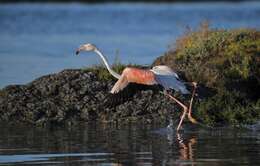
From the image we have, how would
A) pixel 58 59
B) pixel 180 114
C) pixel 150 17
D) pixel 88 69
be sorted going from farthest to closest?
1. pixel 150 17
2. pixel 58 59
3. pixel 88 69
4. pixel 180 114

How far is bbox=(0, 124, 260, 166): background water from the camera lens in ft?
45.8

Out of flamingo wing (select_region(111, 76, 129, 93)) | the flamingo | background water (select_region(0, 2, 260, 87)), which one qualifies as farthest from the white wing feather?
background water (select_region(0, 2, 260, 87))

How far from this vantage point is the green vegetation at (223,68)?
18.0 metres

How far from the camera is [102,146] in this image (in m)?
15.4

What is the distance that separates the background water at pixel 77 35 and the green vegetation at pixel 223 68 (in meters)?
2.26

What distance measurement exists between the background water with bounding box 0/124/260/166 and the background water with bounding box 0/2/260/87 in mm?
4762

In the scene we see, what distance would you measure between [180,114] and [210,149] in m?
3.54

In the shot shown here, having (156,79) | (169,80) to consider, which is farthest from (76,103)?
(169,80)

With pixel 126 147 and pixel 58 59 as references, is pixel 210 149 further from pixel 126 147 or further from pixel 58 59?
pixel 58 59

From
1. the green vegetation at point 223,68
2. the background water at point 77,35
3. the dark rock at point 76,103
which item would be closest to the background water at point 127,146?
the dark rock at point 76,103

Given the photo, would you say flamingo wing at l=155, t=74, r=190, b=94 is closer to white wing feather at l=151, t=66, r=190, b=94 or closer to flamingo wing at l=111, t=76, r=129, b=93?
white wing feather at l=151, t=66, r=190, b=94

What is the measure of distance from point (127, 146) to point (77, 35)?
1103 inches

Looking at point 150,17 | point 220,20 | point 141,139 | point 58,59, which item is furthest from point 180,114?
point 150,17

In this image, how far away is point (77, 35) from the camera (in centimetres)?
4319
